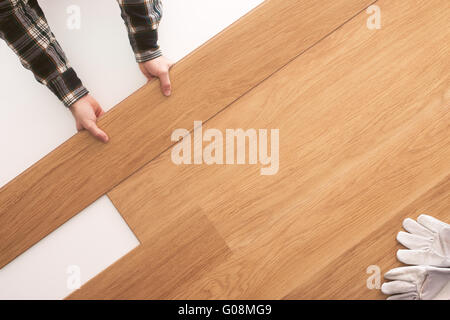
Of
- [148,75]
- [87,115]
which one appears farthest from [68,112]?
[148,75]

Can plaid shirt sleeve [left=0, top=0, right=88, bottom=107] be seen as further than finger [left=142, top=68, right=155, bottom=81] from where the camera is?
No

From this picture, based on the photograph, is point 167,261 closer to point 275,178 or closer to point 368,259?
point 275,178

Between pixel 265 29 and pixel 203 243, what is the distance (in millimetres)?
457

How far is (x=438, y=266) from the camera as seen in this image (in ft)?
2.32

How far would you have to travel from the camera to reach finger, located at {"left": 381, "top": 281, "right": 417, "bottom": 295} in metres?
0.70

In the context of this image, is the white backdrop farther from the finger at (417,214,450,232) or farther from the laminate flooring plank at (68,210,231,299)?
the finger at (417,214,450,232)

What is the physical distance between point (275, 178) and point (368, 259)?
250 mm

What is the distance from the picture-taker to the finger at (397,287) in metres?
0.70

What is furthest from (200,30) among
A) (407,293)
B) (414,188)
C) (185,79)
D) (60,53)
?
(407,293)

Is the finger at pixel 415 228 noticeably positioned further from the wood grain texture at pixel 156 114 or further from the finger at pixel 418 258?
the wood grain texture at pixel 156 114

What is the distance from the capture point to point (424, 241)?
704 mm

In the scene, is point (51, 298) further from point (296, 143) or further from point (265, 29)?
point (265, 29)

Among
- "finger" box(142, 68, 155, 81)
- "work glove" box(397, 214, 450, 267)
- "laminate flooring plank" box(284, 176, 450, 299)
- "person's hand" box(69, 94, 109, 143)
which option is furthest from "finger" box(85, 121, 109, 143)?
"work glove" box(397, 214, 450, 267)

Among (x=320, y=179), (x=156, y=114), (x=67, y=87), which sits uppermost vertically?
(x=67, y=87)
